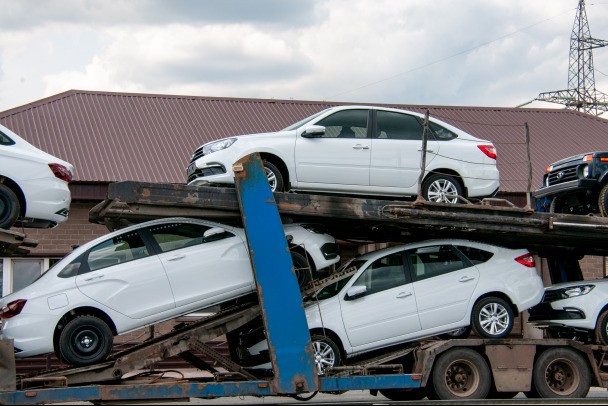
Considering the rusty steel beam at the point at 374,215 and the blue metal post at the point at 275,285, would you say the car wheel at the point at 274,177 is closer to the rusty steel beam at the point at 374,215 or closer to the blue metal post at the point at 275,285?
the rusty steel beam at the point at 374,215

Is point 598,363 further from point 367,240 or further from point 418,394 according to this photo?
point 367,240

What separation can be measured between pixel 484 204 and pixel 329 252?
215 centimetres

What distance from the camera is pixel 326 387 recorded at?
26.7 ft

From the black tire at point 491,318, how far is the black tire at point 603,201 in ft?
7.21

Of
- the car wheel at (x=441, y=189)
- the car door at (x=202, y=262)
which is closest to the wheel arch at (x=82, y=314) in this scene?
the car door at (x=202, y=262)

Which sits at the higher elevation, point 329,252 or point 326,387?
point 329,252

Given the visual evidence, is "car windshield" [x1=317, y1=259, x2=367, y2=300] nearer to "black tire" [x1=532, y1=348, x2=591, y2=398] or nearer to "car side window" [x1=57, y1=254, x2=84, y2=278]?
"black tire" [x1=532, y1=348, x2=591, y2=398]

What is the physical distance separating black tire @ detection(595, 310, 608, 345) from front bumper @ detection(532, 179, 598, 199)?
1980 millimetres

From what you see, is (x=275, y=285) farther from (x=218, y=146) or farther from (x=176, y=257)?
(x=218, y=146)

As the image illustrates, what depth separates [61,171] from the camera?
9.26 metres

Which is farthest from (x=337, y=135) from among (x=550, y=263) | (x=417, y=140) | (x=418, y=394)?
(x=550, y=263)

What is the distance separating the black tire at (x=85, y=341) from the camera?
25.5ft

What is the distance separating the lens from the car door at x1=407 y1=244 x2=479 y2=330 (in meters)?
9.11

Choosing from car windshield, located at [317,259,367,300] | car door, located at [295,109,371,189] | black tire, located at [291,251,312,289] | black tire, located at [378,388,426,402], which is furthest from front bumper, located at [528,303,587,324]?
black tire, located at [291,251,312,289]
